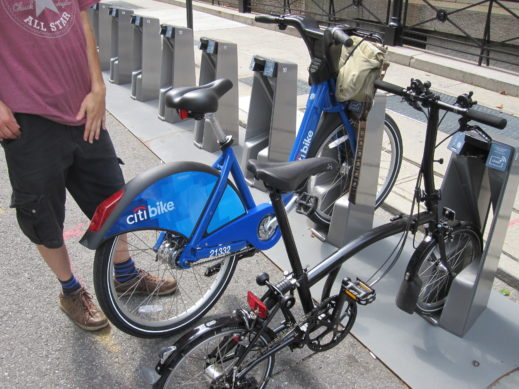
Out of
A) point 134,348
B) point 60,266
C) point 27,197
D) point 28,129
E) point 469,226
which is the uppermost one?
point 28,129

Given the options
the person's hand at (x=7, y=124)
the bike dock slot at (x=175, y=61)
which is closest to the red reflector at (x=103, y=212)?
the person's hand at (x=7, y=124)

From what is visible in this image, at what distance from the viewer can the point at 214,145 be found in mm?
5090

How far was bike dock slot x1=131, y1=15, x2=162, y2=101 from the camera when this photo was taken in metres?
6.33

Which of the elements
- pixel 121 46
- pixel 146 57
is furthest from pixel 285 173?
pixel 121 46

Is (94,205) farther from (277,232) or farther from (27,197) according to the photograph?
(277,232)

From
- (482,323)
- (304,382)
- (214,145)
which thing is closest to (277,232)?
(304,382)

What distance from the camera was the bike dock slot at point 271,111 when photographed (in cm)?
399

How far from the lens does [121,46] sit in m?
7.21

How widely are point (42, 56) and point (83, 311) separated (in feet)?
4.56

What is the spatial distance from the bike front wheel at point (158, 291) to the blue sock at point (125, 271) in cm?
3

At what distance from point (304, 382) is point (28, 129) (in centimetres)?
178

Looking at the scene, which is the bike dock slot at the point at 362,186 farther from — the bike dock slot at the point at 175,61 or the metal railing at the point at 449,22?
the metal railing at the point at 449,22

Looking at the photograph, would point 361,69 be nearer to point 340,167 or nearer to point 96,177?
point 340,167

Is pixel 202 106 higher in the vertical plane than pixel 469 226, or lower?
higher
